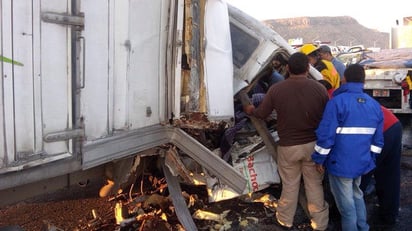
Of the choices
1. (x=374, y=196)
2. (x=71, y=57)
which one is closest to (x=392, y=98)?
(x=374, y=196)

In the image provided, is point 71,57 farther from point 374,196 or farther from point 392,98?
point 392,98

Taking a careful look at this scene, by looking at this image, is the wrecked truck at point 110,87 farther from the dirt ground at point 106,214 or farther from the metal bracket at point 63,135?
the dirt ground at point 106,214

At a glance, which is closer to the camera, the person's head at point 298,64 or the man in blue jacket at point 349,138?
the man in blue jacket at point 349,138

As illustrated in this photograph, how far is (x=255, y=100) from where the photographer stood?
4.52 metres

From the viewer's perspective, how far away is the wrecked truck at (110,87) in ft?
7.01

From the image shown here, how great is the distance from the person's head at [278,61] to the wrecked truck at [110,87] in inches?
8.3

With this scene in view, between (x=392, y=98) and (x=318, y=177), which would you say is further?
(x=392, y=98)

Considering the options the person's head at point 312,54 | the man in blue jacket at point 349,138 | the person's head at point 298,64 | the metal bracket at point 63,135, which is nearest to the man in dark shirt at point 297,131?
the person's head at point 298,64

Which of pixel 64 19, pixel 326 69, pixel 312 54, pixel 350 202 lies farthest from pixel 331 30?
pixel 64 19

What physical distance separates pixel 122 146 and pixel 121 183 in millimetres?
730

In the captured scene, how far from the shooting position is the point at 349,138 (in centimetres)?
351

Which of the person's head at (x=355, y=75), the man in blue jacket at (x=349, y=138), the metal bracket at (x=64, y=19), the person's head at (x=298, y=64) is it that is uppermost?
the metal bracket at (x=64, y=19)

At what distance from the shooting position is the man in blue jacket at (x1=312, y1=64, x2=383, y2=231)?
3508 millimetres

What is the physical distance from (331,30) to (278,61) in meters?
33.2
